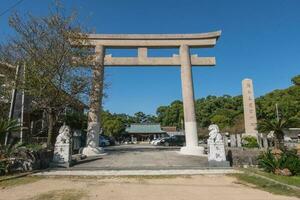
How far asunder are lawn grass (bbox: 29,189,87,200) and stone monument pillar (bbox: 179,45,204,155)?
37.7 feet

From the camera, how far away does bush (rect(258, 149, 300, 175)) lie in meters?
11.7

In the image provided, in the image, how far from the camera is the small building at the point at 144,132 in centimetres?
6149

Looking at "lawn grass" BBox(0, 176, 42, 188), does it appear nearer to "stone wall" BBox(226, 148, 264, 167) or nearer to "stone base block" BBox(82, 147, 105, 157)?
"stone base block" BBox(82, 147, 105, 157)

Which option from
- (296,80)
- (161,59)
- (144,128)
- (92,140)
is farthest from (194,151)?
(144,128)

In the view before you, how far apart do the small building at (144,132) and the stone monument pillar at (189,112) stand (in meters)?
42.0

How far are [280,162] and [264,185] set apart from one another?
3125 millimetres

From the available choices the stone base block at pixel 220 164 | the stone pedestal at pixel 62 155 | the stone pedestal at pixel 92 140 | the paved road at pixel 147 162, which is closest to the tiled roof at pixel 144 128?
the stone pedestal at pixel 92 140

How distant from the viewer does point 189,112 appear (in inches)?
764

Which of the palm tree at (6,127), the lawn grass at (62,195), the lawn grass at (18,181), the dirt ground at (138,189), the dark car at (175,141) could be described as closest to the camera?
the lawn grass at (62,195)

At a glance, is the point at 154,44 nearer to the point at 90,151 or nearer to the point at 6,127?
the point at 90,151

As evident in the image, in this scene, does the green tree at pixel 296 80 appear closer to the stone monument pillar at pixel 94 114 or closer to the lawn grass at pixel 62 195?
the stone monument pillar at pixel 94 114

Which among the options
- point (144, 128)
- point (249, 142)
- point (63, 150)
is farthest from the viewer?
point (144, 128)

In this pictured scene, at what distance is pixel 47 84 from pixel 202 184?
10.3 meters

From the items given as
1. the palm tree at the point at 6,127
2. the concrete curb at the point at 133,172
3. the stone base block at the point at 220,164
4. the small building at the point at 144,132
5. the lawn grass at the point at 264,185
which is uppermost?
the small building at the point at 144,132
